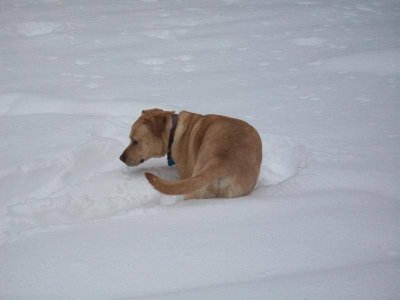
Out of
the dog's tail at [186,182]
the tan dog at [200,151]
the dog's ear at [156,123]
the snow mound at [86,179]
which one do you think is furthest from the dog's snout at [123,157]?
the dog's tail at [186,182]

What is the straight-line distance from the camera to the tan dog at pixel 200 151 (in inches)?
117

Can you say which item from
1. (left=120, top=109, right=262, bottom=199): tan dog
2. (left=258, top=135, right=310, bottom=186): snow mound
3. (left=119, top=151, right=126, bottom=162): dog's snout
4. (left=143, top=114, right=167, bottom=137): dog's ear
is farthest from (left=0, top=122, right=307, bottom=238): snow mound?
(left=143, top=114, right=167, bottom=137): dog's ear

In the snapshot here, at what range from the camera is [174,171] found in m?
4.16

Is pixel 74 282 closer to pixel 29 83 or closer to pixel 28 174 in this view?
pixel 28 174

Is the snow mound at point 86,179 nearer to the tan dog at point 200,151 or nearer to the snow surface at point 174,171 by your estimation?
the snow surface at point 174,171

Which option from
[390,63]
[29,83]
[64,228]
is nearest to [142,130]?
[64,228]

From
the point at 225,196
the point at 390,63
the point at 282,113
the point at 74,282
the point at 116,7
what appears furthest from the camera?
the point at 116,7

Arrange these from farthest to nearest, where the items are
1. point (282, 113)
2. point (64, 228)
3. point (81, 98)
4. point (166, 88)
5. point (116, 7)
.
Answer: point (116, 7) → point (166, 88) → point (81, 98) → point (282, 113) → point (64, 228)

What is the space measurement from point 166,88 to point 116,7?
5407 mm

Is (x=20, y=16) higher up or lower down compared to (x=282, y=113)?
higher up

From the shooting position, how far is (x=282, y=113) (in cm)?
486

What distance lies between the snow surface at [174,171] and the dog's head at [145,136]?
0.16 metres

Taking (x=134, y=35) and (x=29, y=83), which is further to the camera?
(x=134, y=35)

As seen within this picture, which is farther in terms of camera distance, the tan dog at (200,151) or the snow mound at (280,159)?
the snow mound at (280,159)
